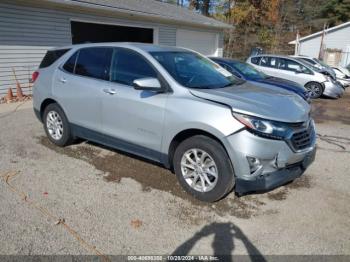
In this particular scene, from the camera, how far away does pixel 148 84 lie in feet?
12.0

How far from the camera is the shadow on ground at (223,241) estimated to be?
109 inches

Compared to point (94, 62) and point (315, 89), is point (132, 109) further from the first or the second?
point (315, 89)

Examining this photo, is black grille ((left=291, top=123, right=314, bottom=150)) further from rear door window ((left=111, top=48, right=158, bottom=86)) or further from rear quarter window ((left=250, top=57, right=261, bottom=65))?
rear quarter window ((left=250, top=57, right=261, bottom=65))

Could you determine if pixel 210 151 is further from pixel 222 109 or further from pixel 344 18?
pixel 344 18

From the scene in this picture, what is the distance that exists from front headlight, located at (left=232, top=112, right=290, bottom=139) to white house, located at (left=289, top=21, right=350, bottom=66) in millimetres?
27377

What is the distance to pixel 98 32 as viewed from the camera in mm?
16906

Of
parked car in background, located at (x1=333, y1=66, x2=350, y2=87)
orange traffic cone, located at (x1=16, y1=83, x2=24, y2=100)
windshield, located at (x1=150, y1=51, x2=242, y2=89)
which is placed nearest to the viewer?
windshield, located at (x1=150, y1=51, x2=242, y2=89)

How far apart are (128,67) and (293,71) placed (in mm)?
9701

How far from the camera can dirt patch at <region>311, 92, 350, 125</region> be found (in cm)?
853

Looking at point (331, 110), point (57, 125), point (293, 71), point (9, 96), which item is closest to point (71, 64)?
point (57, 125)

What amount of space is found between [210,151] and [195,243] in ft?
3.24

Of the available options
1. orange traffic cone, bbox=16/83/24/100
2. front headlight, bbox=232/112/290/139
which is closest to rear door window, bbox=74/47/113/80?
front headlight, bbox=232/112/290/139

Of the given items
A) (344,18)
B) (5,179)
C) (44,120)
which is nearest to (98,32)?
(44,120)

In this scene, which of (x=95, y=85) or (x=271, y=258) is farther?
(x=95, y=85)
